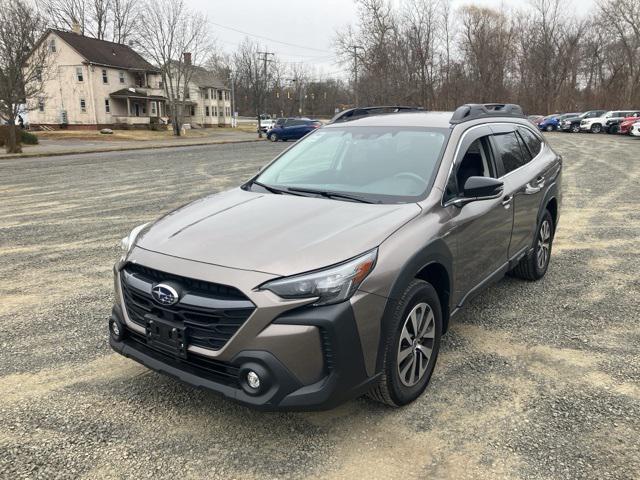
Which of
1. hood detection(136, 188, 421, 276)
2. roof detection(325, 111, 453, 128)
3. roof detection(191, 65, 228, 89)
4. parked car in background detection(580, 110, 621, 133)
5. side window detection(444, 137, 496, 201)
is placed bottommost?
hood detection(136, 188, 421, 276)

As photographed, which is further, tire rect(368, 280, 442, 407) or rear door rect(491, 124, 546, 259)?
rear door rect(491, 124, 546, 259)

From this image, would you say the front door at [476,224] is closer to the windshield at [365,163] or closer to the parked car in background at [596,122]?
the windshield at [365,163]

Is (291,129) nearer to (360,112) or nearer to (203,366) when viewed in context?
(360,112)

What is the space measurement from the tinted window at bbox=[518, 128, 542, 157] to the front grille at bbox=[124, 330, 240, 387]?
3982mm

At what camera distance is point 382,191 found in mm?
3650

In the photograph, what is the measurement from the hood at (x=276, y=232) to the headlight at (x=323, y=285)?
0.05m

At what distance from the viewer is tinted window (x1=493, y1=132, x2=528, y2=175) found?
4578 mm

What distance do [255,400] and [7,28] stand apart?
2794 centimetres

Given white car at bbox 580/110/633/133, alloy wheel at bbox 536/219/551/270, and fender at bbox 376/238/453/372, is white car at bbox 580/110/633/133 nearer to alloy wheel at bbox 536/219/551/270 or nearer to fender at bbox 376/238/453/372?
alloy wheel at bbox 536/219/551/270

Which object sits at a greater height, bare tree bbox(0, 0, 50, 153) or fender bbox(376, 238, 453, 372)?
bare tree bbox(0, 0, 50, 153)

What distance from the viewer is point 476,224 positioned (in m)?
3.81

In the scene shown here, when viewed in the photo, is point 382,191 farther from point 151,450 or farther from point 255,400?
point 151,450

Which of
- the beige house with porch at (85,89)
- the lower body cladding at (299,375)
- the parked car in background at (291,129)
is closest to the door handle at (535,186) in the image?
the lower body cladding at (299,375)

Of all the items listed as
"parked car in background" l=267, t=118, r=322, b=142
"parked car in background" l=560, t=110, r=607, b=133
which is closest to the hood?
"parked car in background" l=267, t=118, r=322, b=142
